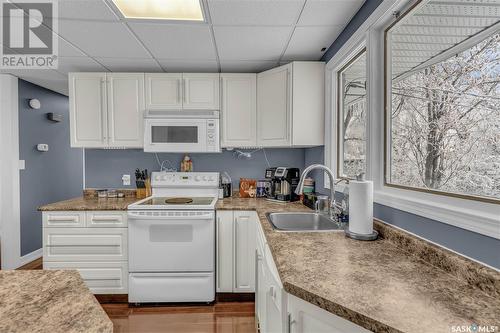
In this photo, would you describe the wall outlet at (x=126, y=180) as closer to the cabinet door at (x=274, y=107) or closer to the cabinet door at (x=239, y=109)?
the cabinet door at (x=239, y=109)


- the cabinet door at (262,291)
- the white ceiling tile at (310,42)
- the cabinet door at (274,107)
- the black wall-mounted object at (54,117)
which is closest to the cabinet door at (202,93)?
the cabinet door at (274,107)

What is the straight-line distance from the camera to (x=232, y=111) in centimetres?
268

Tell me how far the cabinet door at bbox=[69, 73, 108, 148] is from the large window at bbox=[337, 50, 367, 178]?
233cm

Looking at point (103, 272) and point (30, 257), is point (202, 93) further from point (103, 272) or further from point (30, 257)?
point (30, 257)

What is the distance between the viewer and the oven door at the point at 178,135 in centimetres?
262

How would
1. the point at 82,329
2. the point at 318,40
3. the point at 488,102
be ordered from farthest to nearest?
the point at 318,40, the point at 488,102, the point at 82,329

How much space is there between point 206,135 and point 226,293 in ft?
5.01

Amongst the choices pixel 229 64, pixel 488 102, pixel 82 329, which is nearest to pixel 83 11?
pixel 229 64

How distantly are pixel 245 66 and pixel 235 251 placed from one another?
1829 millimetres

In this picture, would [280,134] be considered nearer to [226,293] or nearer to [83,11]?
[226,293]

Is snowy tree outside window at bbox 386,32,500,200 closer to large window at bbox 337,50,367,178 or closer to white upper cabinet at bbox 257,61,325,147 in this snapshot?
large window at bbox 337,50,367,178

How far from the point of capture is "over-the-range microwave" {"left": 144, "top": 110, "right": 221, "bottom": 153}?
2.61m

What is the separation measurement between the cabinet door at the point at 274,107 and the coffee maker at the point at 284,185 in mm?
298

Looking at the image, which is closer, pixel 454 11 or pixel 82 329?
pixel 82 329
